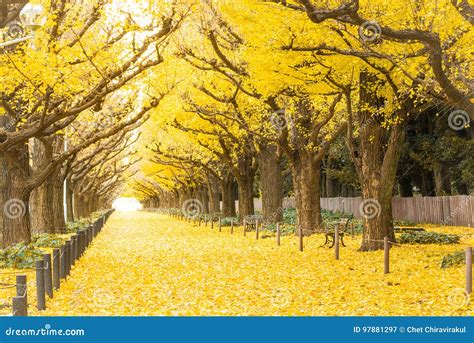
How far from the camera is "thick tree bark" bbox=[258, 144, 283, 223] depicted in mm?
32656

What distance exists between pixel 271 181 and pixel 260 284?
18.4m

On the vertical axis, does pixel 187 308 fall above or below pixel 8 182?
below

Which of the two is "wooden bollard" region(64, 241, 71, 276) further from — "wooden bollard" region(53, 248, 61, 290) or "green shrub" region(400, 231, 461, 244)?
"green shrub" region(400, 231, 461, 244)

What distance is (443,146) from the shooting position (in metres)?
36.6

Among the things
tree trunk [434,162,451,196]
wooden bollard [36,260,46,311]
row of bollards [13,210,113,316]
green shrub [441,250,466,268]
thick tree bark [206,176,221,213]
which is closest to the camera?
row of bollards [13,210,113,316]

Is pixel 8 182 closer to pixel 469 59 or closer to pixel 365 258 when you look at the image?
pixel 365 258

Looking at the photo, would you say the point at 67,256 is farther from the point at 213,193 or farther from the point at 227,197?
the point at 213,193

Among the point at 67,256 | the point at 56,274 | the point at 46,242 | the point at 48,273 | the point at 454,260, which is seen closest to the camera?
the point at 48,273

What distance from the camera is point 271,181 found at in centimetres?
3269

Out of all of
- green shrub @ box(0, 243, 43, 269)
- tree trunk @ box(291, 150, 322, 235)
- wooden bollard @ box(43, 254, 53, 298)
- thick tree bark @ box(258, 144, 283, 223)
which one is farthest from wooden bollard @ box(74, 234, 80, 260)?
thick tree bark @ box(258, 144, 283, 223)

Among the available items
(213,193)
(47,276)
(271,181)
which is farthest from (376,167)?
(213,193)

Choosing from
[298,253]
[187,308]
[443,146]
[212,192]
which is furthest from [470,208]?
[187,308]

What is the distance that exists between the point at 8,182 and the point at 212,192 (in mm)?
32803

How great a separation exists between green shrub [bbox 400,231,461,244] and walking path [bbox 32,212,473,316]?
1472mm
